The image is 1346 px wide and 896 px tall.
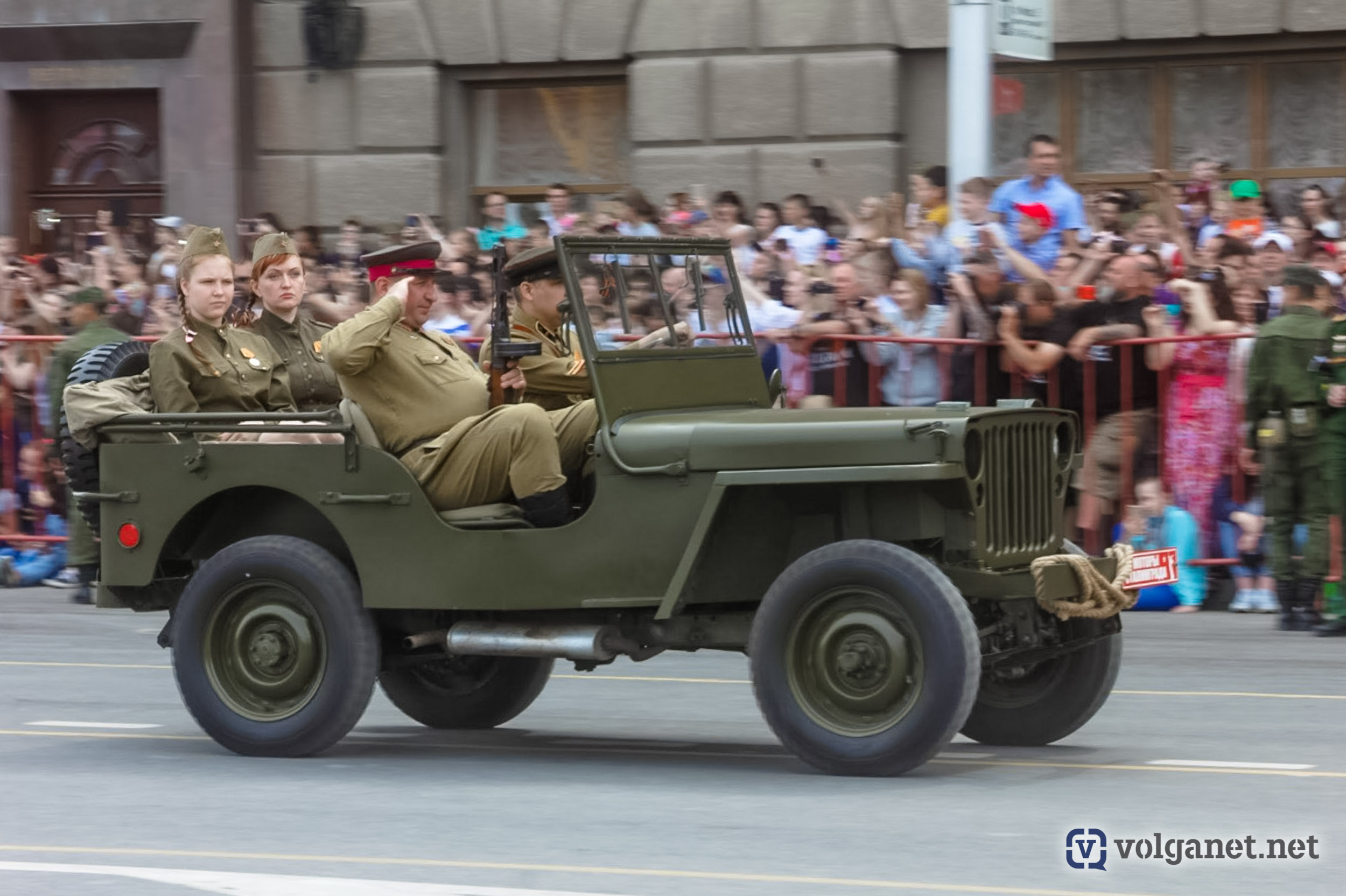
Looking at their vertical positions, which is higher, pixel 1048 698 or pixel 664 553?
pixel 664 553

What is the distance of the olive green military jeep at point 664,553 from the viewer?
748cm

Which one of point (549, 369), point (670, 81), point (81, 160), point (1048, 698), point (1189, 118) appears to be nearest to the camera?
point (1048, 698)

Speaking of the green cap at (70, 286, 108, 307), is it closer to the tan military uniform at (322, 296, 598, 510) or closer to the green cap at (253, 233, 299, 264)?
the green cap at (253, 233, 299, 264)

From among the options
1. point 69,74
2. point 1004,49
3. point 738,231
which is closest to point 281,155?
point 69,74

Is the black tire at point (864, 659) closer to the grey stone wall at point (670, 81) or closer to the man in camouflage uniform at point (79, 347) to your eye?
the man in camouflage uniform at point (79, 347)

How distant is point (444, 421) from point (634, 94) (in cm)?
1164

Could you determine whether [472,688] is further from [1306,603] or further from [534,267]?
[1306,603]

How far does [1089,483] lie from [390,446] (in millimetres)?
5620

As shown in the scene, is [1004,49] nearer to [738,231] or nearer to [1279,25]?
[738,231]

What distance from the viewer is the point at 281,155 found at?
20578 mm

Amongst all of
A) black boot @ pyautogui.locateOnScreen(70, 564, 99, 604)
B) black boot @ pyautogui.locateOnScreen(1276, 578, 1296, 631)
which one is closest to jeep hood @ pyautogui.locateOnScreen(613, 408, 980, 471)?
black boot @ pyautogui.locateOnScreen(1276, 578, 1296, 631)

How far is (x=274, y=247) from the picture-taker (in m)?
8.91

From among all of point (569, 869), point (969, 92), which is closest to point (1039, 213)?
point (969, 92)

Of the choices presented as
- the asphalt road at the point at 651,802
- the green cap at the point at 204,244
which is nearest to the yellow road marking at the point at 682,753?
the asphalt road at the point at 651,802
